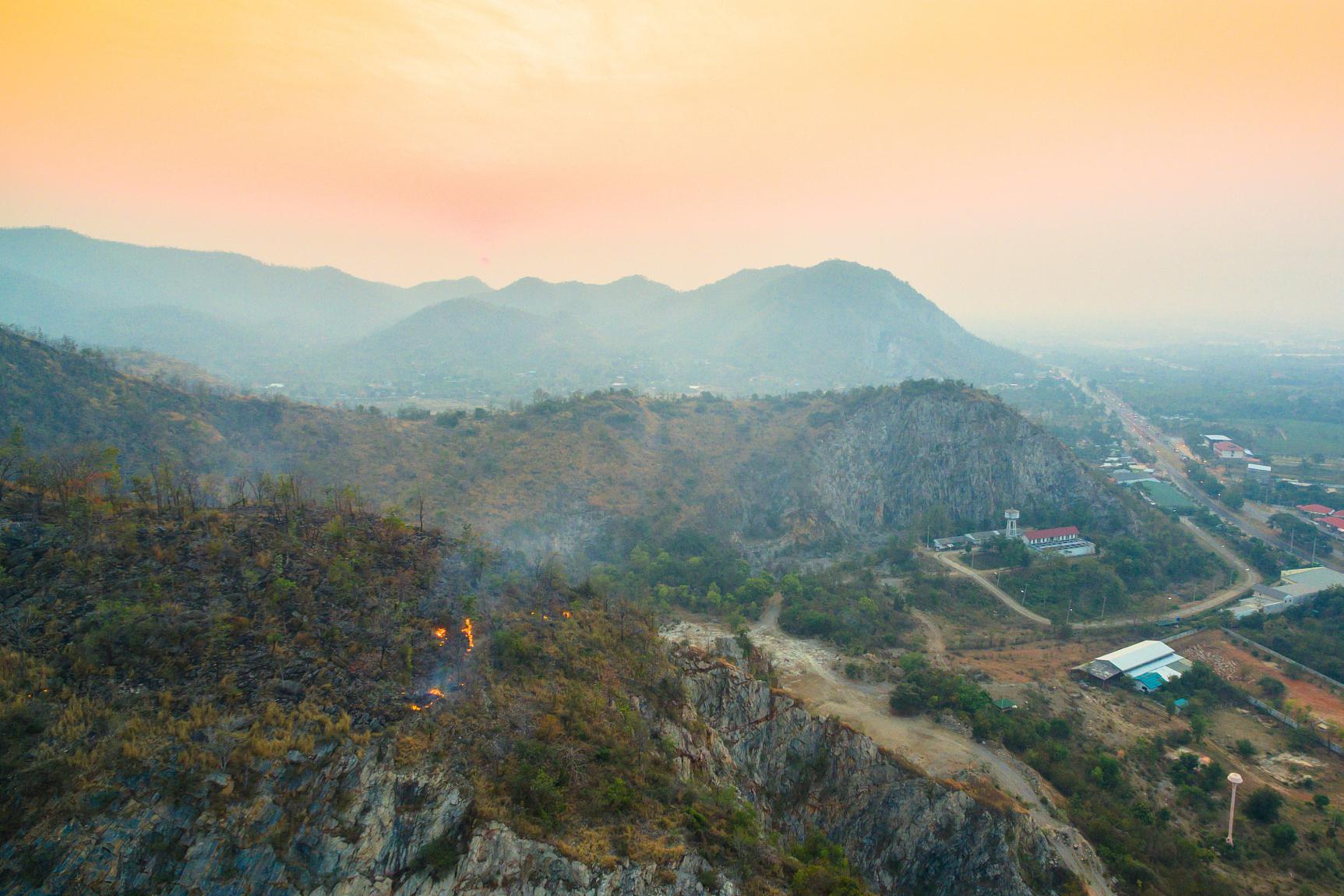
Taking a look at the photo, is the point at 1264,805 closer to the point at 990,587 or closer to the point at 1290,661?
the point at 1290,661

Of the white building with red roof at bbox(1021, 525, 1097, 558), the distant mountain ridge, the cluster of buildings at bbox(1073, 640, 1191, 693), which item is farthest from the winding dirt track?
the distant mountain ridge

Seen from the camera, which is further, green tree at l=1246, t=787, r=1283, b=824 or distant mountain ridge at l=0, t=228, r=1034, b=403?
distant mountain ridge at l=0, t=228, r=1034, b=403

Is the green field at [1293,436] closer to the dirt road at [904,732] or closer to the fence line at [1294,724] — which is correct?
the fence line at [1294,724]

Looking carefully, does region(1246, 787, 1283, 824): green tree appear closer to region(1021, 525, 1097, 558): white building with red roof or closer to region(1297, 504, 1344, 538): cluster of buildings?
region(1021, 525, 1097, 558): white building with red roof

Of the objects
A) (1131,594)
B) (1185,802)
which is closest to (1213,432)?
(1131,594)

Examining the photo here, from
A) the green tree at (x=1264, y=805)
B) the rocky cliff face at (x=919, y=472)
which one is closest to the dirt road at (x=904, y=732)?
the green tree at (x=1264, y=805)

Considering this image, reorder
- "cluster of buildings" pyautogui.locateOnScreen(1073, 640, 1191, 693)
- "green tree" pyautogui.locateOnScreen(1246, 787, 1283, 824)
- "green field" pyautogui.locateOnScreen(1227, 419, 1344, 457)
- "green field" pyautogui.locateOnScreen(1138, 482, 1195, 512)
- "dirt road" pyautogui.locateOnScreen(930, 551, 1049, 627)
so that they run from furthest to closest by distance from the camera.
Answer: "green field" pyautogui.locateOnScreen(1227, 419, 1344, 457), "green field" pyautogui.locateOnScreen(1138, 482, 1195, 512), "dirt road" pyautogui.locateOnScreen(930, 551, 1049, 627), "cluster of buildings" pyautogui.locateOnScreen(1073, 640, 1191, 693), "green tree" pyautogui.locateOnScreen(1246, 787, 1283, 824)

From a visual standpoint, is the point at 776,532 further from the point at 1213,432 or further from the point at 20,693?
the point at 1213,432
